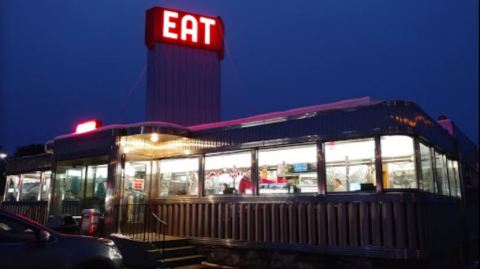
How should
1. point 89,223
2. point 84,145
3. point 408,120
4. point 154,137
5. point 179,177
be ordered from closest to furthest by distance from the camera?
point 408,120
point 89,223
point 154,137
point 179,177
point 84,145

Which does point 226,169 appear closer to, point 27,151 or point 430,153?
point 430,153

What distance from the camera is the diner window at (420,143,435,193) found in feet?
30.8

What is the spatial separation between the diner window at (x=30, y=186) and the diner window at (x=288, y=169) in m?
11.2

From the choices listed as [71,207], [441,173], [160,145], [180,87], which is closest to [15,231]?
[160,145]

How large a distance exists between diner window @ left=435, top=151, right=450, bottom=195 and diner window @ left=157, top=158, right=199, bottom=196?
6017mm

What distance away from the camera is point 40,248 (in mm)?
5973

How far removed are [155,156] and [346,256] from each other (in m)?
6.33

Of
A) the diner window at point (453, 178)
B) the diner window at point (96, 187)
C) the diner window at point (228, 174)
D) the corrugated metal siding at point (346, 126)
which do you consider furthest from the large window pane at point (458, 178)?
the diner window at point (96, 187)

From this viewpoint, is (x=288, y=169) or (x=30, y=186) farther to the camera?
(x=30, y=186)

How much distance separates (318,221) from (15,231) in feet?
18.9

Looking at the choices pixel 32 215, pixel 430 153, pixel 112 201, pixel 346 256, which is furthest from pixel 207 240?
pixel 32 215

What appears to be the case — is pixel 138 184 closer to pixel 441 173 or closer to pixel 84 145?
pixel 84 145

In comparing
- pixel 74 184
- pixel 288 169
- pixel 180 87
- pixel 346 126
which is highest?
pixel 180 87

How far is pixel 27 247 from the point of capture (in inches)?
232
